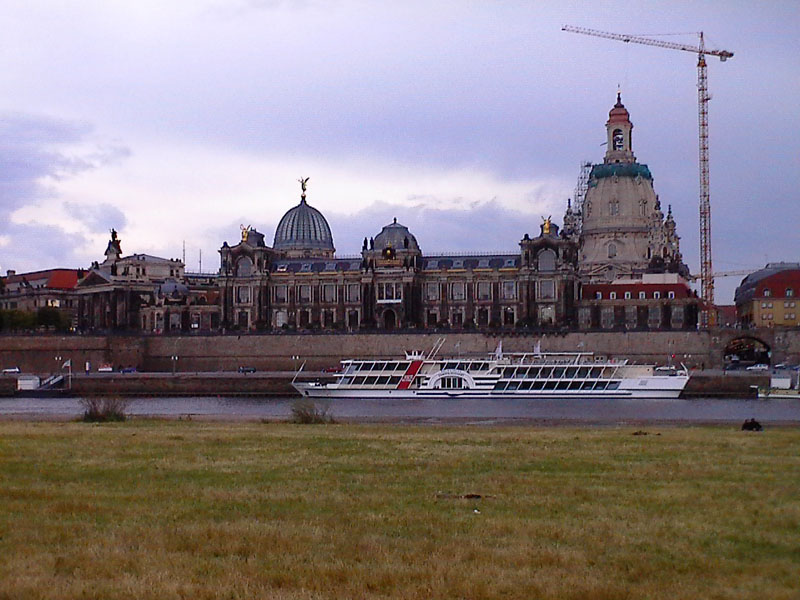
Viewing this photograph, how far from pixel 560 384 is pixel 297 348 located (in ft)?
164

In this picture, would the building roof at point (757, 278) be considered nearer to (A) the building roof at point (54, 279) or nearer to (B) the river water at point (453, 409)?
(B) the river water at point (453, 409)

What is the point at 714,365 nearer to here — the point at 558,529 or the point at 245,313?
the point at 245,313

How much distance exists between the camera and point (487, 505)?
21.2 m

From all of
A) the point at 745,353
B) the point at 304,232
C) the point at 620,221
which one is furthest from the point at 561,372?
the point at 304,232

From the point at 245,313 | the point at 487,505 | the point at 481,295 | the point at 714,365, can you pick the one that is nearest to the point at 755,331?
the point at 714,365

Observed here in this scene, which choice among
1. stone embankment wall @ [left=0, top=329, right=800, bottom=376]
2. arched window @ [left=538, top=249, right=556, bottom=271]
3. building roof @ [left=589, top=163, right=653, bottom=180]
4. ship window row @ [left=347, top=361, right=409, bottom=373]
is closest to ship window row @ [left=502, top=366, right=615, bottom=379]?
ship window row @ [left=347, top=361, right=409, bottom=373]

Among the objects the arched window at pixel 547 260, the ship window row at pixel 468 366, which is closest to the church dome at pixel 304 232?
the arched window at pixel 547 260

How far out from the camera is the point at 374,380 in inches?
3762

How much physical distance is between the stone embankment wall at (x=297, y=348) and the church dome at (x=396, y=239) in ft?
56.9

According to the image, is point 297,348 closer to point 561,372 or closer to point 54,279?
point 561,372

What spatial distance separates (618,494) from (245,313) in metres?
128

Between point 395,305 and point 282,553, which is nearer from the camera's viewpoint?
point 282,553

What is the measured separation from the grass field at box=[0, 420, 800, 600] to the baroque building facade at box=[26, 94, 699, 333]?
103292 mm

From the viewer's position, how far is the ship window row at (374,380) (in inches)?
3644
